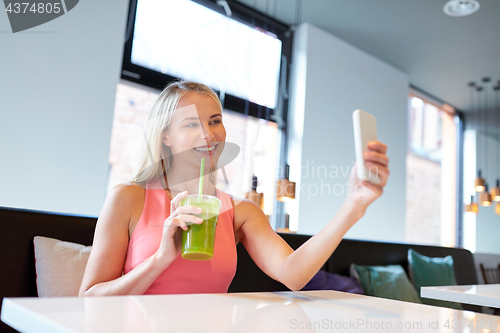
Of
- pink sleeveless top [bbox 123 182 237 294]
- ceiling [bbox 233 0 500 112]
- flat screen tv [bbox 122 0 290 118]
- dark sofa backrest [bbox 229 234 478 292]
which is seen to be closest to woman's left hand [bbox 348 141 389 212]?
pink sleeveless top [bbox 123 182 237 294]

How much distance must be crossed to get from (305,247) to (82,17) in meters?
2.20

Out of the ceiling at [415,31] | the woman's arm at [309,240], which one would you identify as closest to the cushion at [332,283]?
the woman's arm at [309,240]

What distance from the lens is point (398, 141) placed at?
14.7 feet

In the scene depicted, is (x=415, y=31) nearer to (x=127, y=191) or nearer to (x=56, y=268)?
(x=127, y=191)

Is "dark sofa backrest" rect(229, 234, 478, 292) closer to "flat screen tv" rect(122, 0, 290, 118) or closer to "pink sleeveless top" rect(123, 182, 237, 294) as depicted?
"pink sleeveless top" rect(123, 182, 237, 294)

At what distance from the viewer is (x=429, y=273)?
2.61 meters

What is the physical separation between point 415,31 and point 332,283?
285cm

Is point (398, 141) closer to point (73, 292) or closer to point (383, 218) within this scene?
point (383, 218)

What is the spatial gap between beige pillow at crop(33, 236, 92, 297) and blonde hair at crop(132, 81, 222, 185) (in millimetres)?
352

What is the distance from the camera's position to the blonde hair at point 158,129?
1.15 m

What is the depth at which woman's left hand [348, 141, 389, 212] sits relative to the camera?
2.09ft

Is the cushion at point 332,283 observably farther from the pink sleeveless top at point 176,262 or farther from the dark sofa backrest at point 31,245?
the pink sleeveless top at point 176,262

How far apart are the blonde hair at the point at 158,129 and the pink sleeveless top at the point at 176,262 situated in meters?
0.08

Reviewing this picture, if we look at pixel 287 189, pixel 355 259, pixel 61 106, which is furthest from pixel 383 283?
pixel 61 106
